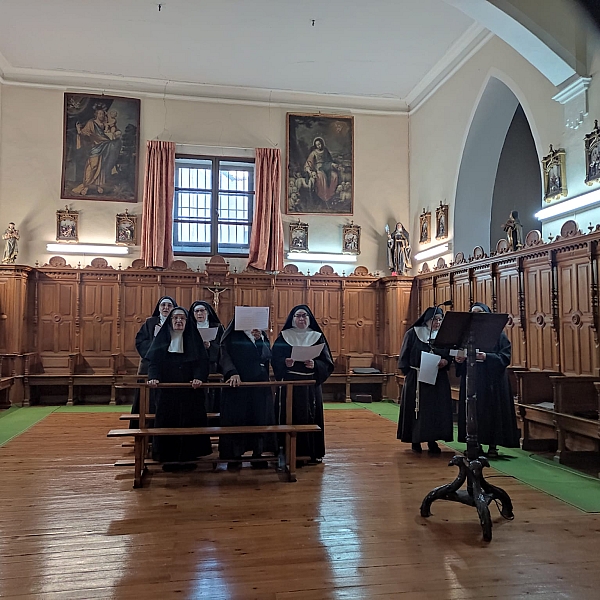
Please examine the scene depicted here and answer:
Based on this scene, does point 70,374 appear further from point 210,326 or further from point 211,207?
point 210,326

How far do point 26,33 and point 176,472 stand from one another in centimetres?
924

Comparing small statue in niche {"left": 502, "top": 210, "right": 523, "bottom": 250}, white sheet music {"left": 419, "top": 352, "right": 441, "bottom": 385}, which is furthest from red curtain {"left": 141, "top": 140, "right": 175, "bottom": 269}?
white sheet music {"left": 419, "top": 352, "right": 441, "bottom": 385}

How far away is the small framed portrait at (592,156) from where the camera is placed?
6.83 meters

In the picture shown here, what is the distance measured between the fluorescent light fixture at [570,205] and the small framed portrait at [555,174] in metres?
0.15

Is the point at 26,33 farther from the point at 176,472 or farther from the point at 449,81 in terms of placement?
the point at 176,472

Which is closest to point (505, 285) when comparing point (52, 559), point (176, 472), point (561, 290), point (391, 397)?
point (561, 290)

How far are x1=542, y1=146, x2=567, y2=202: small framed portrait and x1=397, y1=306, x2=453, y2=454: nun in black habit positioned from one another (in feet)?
9.39

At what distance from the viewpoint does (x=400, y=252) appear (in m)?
12.2

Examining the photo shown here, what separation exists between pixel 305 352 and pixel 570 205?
4.33 meters

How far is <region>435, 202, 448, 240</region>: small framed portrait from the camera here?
11.0 m

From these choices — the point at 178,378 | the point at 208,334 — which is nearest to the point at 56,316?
the point at 208,334

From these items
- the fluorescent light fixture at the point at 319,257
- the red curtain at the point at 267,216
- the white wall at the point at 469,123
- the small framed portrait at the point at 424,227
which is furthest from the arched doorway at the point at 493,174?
the red curtain at the point at 267,216

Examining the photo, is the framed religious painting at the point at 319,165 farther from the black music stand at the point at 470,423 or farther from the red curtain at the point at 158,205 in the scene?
the black music stand at the point at 470,423

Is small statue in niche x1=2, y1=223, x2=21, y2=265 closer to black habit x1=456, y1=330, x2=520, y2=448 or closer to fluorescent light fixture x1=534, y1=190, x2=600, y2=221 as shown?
black habit x1=456, y1=330, x2=520, y2=448
